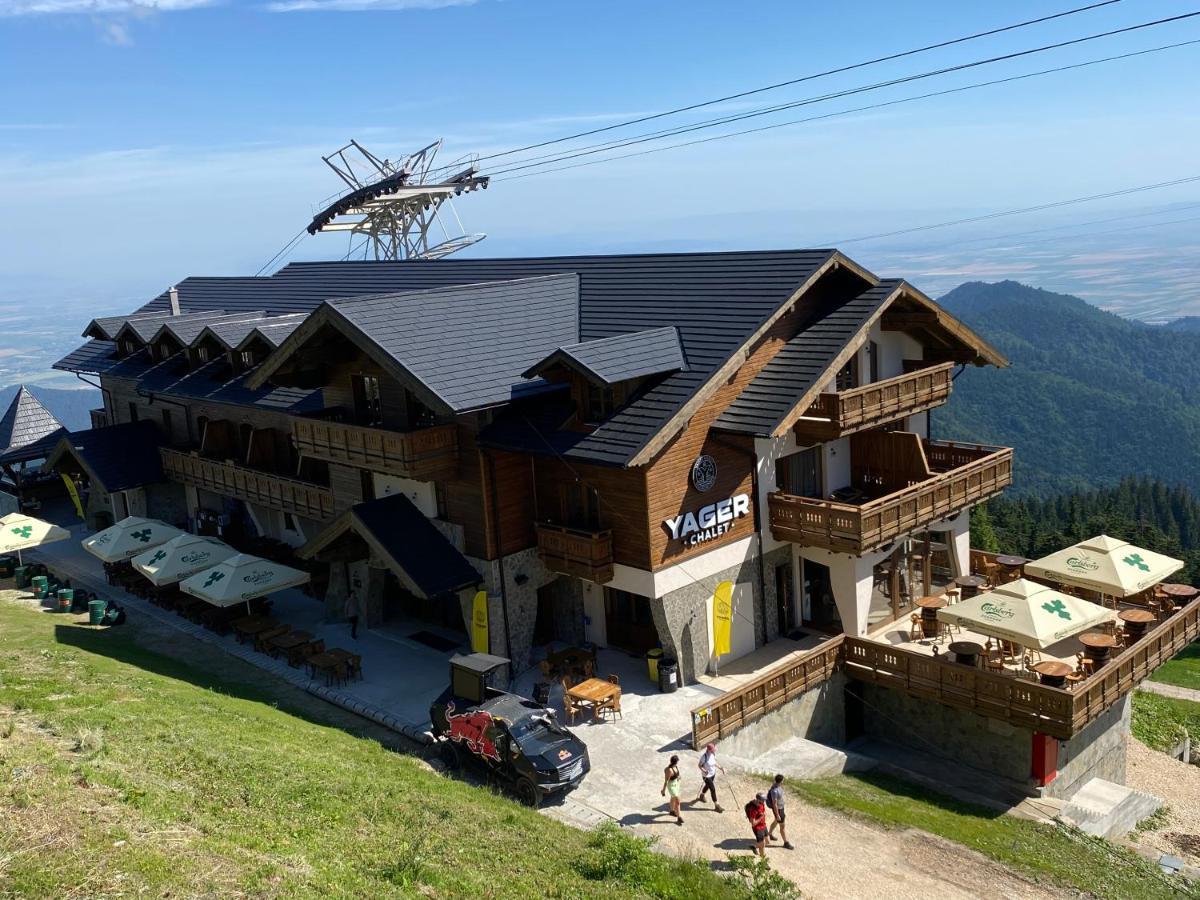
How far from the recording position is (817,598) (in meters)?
29.1

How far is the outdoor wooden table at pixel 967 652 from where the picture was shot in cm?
2438

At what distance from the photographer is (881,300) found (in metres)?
26.5

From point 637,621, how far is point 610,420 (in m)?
6.13

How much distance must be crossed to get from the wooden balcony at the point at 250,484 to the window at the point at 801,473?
44.6 ft

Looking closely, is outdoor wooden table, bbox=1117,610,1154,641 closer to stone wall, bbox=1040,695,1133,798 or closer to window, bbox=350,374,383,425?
stone wall, bbox=1040,695,1133,798

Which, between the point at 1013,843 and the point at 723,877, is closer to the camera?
the point at 723,877

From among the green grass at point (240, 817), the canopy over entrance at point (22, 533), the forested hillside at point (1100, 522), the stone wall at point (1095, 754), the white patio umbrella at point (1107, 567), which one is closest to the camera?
the green grass at point (240, 817)

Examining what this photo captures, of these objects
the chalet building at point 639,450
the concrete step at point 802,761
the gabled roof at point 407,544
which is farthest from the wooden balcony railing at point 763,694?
the gabled roof at point 407,544

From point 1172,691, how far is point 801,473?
30.6m

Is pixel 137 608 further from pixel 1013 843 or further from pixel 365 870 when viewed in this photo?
pixel 1013 843

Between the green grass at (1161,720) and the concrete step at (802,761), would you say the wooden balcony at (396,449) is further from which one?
the green grass at (1161,720)

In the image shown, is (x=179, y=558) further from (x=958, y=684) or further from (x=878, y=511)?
(x=958, y=684)

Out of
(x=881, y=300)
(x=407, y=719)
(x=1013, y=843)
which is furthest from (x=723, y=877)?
(x=881, y=300)

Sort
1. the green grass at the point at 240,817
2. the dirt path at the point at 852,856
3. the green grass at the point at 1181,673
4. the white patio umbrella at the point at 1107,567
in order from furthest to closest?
the green grass at the point at 1181,673 → the white patio umbrella at the point at 1107,567 → the dirt path at the point at 852,856 → the green grass at the point at 240,817
